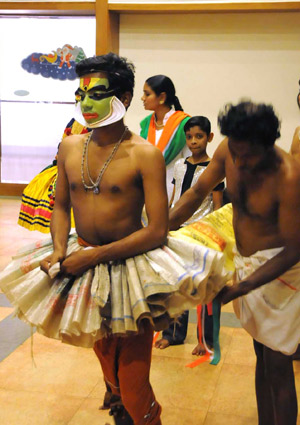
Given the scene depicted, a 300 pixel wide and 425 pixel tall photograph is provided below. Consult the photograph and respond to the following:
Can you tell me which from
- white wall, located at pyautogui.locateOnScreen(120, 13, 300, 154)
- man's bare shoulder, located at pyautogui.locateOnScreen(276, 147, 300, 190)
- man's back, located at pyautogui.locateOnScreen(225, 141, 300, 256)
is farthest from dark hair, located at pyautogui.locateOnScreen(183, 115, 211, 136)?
white wall, located at pyautogui.locateOnScreen(120, 13, 300, 154)

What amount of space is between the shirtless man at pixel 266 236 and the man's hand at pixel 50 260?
60 centimetres

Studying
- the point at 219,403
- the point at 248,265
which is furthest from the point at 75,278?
the point at 219,403

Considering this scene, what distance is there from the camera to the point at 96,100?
A: 229 centimetres

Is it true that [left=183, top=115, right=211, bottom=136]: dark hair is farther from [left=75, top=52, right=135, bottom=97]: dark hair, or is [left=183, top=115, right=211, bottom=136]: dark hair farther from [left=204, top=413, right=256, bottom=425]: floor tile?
[left=204, top=413, right=256, bottom=425]: floor tile

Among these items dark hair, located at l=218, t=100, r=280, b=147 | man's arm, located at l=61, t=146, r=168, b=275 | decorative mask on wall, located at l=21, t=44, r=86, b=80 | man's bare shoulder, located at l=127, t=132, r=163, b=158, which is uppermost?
decorative mask on wall, located at l=21, t=44, r=86, b=80

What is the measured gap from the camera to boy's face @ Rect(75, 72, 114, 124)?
90.0 inches

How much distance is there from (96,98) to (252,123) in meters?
0.61

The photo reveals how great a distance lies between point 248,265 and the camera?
2.33 meters

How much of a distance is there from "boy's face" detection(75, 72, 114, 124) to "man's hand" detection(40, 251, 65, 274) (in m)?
0.52

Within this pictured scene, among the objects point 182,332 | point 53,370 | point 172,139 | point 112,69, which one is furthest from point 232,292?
A: point 172,139

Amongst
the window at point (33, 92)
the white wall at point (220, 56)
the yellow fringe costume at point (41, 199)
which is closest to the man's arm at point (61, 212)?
the yellow fringe costume at point (41, 199)

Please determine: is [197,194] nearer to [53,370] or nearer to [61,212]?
[61,212]

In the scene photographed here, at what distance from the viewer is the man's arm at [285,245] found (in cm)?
213

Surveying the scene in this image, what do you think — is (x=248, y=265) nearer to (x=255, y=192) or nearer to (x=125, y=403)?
(x=255, y=192)
